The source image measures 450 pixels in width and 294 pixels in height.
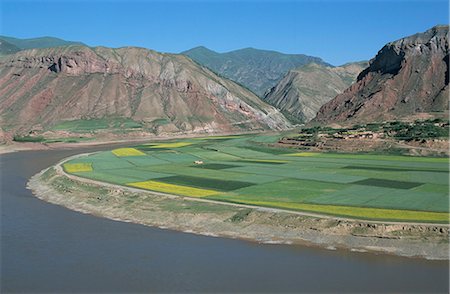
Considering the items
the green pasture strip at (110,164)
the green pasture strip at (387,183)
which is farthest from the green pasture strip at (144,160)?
the green pasture strip at (387,183)

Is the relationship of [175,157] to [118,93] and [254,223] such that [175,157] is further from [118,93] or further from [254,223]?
[118,93]

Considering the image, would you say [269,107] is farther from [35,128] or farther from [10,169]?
[10,169]

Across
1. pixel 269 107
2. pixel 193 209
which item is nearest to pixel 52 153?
pixel 193 209

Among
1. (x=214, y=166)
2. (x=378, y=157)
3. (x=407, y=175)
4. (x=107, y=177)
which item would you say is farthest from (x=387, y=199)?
(x=107, y=177)

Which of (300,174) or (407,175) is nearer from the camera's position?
(407,175)

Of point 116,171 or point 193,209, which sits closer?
point 193,209

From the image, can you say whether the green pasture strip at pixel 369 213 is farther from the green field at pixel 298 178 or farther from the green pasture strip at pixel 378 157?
the green pasture strip at pixel 378 157
